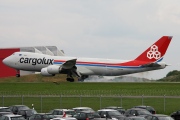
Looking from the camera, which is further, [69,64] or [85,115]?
[69,64]

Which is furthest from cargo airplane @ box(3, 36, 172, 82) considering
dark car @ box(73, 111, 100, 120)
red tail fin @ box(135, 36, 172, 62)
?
dark car @ box(73, 111, 100, 120)

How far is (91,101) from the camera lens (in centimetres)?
5459

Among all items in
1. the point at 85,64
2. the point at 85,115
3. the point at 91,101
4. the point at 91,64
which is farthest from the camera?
the point at 85,64

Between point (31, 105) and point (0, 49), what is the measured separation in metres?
68.2

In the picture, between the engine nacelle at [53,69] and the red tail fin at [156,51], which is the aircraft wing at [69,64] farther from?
the red tail fin at [156,51]

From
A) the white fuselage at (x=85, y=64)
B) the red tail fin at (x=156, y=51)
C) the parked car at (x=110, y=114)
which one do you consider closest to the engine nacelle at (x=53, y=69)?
the white fuselage at (x=85, y=64)

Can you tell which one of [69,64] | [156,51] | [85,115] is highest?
[156,51]

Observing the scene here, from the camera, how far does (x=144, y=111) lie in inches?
1586

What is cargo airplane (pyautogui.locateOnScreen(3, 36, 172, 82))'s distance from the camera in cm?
8781

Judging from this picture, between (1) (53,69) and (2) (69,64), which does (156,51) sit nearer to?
(2) (69,64)

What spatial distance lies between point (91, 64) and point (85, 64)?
3.89ft

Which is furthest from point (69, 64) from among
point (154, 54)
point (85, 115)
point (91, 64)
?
point (85, 115)

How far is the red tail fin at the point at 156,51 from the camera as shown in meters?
91.1

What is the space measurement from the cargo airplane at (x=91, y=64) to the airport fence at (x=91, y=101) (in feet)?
102
